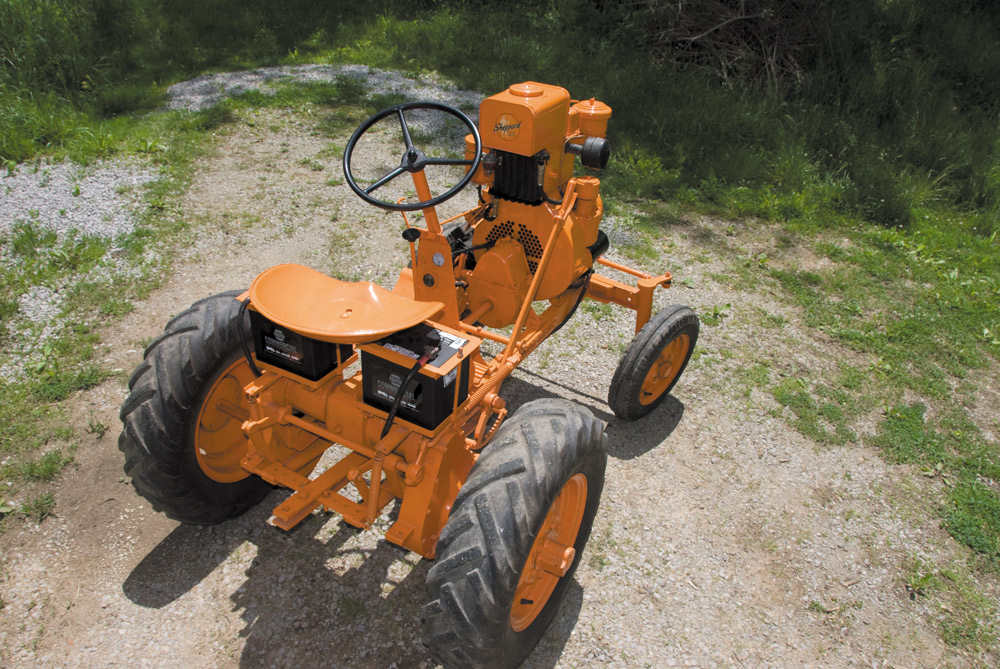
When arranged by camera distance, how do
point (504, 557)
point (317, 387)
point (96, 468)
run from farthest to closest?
1. point (96, 468)
2. point (317, 387)
3. point (504, 557)

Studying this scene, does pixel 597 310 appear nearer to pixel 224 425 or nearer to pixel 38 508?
pixel 224 425

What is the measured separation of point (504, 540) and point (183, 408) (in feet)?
5.61

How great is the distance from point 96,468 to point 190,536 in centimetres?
85

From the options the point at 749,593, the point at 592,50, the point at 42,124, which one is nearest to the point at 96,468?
the point at 749,593

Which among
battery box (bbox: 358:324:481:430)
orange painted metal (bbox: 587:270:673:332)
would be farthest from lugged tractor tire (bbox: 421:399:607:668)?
orange painted metal (bbox: 587:270:673:332)

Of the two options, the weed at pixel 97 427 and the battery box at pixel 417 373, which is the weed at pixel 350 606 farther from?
the weed at pixel 97 427

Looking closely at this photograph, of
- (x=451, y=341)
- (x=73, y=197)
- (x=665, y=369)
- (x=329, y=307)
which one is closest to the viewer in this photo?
(x=329, y=307)

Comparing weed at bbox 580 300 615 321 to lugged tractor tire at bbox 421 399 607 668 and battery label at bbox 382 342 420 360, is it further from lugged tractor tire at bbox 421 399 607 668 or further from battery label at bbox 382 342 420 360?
battery label at bbox 382 342 420 360

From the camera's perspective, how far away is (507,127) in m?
3.88

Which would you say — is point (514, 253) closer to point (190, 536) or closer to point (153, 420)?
point (153, 420)

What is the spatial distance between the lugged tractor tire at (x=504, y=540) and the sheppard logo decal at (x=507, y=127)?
1662 mm

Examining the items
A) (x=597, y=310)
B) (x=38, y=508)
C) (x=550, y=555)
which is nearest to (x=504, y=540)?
(x=550, y=555)

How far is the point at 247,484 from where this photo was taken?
3.73 m

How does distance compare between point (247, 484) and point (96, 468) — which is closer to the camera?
point (247, 484)
